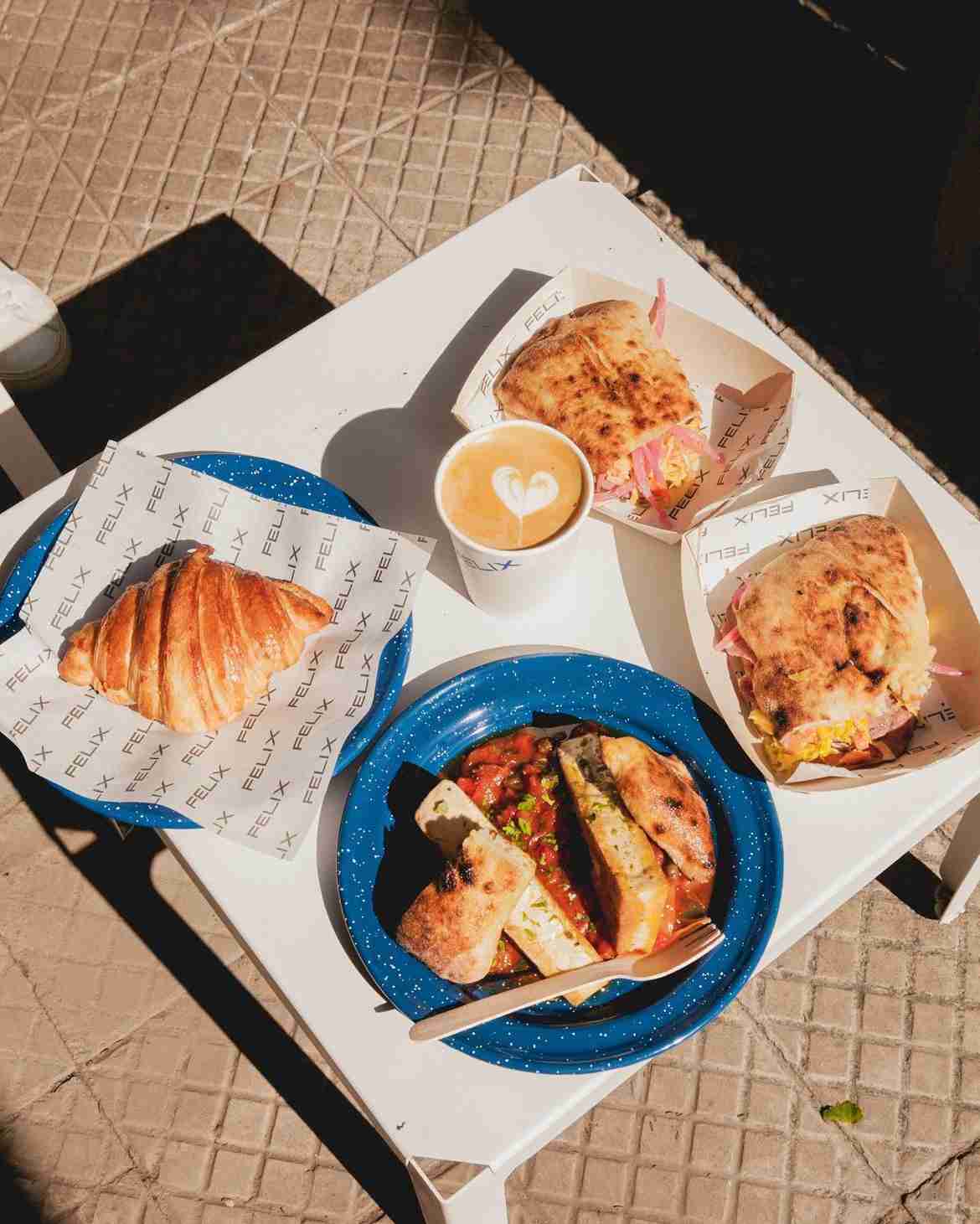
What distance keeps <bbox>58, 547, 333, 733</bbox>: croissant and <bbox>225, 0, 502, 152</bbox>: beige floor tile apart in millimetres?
2467

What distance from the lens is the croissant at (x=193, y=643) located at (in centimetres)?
167

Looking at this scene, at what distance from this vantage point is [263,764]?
1707 millimetres

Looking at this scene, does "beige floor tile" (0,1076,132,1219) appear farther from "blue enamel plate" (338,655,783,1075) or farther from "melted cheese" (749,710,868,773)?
"melted cheese" (749,710,868,773)

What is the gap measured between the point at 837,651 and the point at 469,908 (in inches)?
24.4

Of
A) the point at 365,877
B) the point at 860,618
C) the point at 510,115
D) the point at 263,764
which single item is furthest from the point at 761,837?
the point at 510,115

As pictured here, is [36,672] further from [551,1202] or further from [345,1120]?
[551,1202]

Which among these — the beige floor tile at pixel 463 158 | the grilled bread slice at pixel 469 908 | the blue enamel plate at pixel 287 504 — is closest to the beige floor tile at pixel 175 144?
the beige floor tile at pixel 463 158

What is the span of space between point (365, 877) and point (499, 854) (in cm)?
22

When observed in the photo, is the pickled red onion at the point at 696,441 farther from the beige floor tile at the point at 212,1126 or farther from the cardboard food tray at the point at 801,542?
the beige floor tile at the point at 212,1126

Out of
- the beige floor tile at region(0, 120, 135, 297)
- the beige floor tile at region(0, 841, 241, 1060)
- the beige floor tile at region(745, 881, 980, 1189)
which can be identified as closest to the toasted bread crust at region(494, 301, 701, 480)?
the beige floor tile at region(745, 881, 980, 1189)

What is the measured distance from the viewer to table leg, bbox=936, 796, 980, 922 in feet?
7.35

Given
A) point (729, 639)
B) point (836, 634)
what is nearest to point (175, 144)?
point (729, 639)

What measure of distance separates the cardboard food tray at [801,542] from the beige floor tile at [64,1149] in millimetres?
1673

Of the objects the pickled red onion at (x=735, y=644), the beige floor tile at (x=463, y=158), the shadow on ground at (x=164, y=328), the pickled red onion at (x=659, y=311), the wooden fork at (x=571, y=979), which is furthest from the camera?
the beige floor tile at (x=463, y=158)
